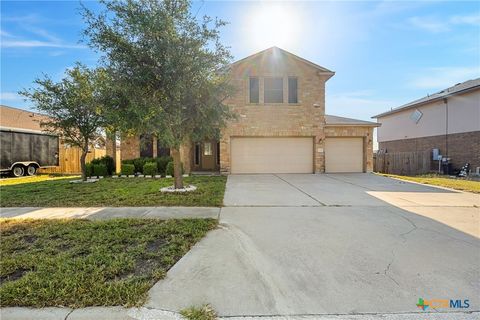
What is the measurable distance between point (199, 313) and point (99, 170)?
12.9m

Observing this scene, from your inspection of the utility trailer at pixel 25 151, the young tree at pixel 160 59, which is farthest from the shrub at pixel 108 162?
the young tree at pixel 160 59

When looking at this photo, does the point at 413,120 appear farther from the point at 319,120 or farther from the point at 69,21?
the point at 69,21

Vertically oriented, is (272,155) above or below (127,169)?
above

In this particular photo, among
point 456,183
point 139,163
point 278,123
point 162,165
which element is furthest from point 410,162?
point 139,163

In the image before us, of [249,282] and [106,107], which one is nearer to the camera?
[249,282]

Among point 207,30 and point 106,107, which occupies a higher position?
point 207,30

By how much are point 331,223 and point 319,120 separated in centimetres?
1044

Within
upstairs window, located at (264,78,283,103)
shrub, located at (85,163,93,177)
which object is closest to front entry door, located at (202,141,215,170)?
upstairs window, located at (264,78,283,103)

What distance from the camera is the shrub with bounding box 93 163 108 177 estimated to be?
42.6ft

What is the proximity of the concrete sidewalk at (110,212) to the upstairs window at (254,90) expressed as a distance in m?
9.58

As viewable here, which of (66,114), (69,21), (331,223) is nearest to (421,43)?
(331,223)

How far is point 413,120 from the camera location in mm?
20406

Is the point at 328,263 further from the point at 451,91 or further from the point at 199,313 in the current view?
the point at 451,91

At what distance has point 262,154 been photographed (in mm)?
14352
